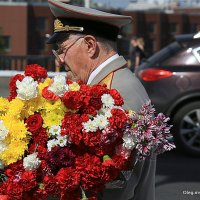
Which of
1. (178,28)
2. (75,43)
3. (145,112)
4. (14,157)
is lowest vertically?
(178,28)

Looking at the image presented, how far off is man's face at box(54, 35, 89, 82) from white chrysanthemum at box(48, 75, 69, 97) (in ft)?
1.01

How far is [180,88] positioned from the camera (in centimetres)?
1040

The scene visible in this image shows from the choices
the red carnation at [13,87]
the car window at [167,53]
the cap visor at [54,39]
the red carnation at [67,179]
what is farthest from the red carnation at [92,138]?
the car window at [167,53]

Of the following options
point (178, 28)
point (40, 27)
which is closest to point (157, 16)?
point (178, 28)

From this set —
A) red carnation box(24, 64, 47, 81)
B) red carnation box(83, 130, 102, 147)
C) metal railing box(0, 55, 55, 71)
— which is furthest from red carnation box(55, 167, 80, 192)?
metal railing box(0, 55, 55, 71)

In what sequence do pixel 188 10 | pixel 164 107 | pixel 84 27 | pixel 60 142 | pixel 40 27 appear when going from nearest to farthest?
pixel 60 142 < pixel 84 27 < pixel 164 107 < pixel 40 27 < pixel 188 10

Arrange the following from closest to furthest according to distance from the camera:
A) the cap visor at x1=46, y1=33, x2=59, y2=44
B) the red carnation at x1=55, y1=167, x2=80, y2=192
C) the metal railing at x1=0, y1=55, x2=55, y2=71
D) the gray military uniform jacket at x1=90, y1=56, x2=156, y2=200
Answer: the red carnation at x1=55, y1=167, x2=80, y2=192 → the gray military uniform jacket at x1=90, y1=56, x2=156, y2=200 → the cap visor at x1=46, y1=33, x2=59, y2=44 → the metal railing at x1=0, y1=55, x2=55, y2=71

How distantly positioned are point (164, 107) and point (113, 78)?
7.65 metres

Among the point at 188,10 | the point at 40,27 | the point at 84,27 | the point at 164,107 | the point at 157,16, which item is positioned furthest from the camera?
the point at 188,10

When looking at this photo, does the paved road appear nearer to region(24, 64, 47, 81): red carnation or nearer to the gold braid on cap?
the gold braid on cap

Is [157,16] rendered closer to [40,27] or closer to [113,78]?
[40,27]

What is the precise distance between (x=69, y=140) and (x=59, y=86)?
0.66 feet

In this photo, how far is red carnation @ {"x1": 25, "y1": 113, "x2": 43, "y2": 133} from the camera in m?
2.46

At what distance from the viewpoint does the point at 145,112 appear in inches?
98.2
